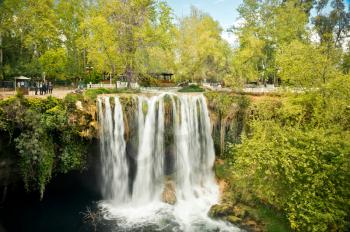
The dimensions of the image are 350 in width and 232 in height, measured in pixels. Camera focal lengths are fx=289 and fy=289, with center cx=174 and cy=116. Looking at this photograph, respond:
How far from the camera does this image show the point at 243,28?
120ft

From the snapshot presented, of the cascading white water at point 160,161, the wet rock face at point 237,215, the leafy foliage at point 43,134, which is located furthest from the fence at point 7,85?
the wet rock face at point 237,215

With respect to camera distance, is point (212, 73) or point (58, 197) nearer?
point (58, 197)

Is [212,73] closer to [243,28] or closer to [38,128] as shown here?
[243,28]

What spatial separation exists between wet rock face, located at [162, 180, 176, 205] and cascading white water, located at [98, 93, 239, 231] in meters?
0.28

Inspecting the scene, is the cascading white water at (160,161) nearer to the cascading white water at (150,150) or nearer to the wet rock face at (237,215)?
the cascading white water at (150,150)

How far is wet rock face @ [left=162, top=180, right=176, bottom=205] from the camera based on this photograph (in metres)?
21.5

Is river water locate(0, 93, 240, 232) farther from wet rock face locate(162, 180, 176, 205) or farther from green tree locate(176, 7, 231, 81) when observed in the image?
green tree locate(176, 7, 231, 81)

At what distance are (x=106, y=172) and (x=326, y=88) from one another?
55.6 feet

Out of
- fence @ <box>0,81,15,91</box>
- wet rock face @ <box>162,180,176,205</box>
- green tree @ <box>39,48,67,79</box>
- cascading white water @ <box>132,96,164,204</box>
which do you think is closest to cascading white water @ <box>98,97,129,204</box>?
cascading white water @ <box>132,96,164,204</box>

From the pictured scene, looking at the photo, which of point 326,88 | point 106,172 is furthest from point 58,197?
point 326,88

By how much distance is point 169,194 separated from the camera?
21.9 meters

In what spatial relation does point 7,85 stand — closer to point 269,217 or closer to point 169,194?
point 169,194

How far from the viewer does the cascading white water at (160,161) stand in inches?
821

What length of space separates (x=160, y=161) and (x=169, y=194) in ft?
9.44
